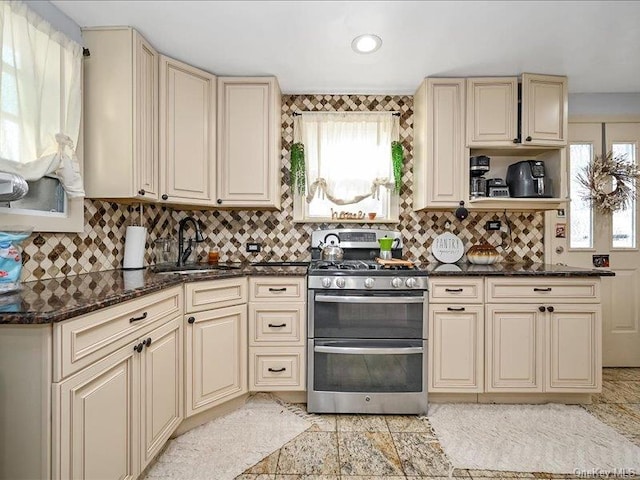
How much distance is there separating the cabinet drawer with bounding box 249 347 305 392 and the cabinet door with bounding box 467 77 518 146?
2064mm

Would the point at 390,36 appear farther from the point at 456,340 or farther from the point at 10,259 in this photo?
the point at 10,259

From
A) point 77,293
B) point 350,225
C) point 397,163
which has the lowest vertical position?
point 77,293

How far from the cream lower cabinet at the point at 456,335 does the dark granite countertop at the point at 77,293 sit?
1.35m

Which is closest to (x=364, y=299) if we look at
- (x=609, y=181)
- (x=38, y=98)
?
(x=38, y=98)

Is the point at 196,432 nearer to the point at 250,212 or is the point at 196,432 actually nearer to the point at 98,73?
the point at 250,212

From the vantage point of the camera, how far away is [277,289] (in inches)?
94.5

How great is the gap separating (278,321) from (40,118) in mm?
1687

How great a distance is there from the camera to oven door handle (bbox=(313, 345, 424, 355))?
2.30 meters

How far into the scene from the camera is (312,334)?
2.36 metres

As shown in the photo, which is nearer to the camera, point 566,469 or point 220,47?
point 566,469

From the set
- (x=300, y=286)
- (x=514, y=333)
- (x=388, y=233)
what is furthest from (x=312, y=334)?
(x=514, y=333)

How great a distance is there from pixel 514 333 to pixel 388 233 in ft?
3.80

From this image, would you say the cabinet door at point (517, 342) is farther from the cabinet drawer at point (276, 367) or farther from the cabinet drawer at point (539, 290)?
the cabinet drawer at point (276, 367)

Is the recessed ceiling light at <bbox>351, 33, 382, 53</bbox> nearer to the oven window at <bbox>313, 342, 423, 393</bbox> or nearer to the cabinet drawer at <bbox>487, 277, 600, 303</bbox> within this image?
the cabinet drawer at <bbox>487, 277, 600, 303</bbox>
